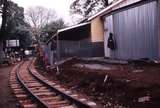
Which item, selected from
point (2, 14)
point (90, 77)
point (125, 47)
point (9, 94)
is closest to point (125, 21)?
point (125, 47)

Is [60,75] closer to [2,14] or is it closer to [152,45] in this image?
[152,45]

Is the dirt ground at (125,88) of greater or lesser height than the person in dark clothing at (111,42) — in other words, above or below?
below

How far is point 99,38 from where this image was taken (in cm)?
3119

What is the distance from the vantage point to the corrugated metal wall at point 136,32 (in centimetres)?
2020

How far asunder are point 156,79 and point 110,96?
181cm

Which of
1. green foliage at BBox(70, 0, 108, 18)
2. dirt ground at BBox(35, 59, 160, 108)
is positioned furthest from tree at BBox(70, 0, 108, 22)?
dirt ground at BBox(35, 59, 160, 108)

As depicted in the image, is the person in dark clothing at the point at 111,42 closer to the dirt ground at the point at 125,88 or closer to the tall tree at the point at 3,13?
the dirt ground at the point at 125,88

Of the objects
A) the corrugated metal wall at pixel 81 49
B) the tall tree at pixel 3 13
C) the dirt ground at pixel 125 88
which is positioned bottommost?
the dirt ground at pixel 125 88

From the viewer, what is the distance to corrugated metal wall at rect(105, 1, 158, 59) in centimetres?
2020

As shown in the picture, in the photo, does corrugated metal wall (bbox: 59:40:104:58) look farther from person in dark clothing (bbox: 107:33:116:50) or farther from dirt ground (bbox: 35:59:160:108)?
dirt ground (bbox: 35:59:160:108)

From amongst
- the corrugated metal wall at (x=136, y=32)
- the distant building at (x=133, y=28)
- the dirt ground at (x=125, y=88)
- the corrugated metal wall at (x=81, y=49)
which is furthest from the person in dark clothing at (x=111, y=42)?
the dirt ground at (x=125, y=88)

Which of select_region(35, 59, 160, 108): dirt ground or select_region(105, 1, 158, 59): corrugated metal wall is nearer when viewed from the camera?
select_region(35, 59, 160, 108): dirt ground

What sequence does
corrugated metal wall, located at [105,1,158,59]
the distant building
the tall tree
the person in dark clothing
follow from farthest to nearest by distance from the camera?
the tall tree, the person in dark clothing, corrugated metal wall, located at [105,1,158,59], the distant building

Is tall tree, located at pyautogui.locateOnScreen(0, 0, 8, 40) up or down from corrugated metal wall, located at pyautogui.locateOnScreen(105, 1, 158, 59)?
up
